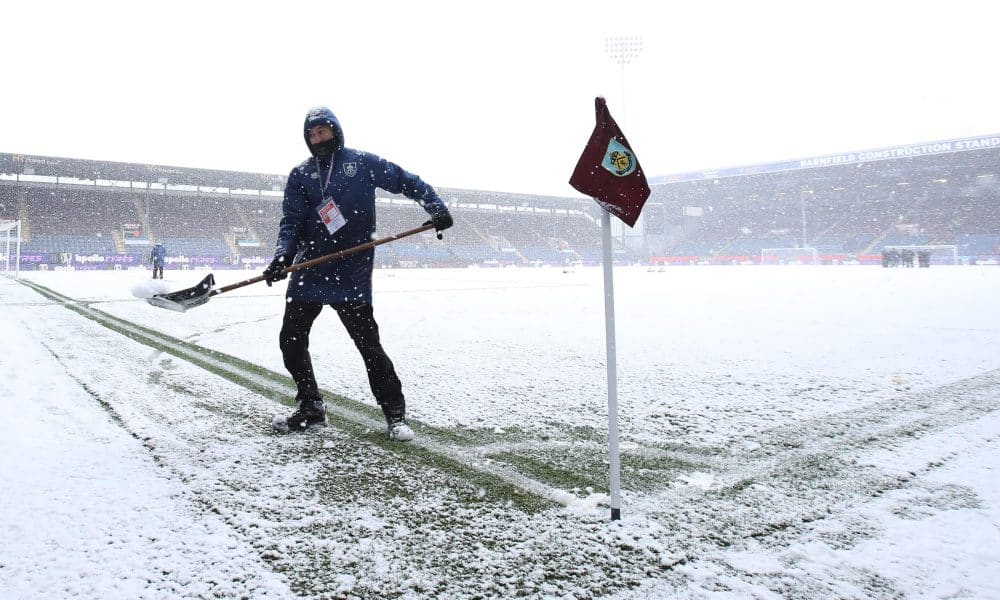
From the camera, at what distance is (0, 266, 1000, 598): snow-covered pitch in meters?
1.52

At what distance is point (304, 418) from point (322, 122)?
149cm

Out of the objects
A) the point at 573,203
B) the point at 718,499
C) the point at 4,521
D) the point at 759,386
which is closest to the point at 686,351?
the point at 759,386

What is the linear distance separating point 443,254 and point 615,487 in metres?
49.1

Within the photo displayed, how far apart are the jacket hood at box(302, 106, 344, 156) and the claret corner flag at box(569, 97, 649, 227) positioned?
4.61 ft

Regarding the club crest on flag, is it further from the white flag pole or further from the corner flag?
the white flag pole

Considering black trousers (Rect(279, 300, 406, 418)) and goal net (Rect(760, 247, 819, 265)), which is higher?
goal net (Rect(760, 247, 819, 265))

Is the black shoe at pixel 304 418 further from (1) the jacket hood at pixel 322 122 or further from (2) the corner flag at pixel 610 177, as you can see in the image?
(2) the corner flag at pixel 610 177

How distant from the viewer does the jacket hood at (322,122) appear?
9.07ft

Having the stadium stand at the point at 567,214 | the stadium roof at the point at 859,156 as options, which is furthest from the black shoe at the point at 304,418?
the stadium roof at the point at 859,156

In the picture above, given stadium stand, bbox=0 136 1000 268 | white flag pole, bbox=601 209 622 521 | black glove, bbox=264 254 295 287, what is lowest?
white flag pole, bbox=601 209 622 521

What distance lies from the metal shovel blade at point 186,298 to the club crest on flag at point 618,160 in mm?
2521

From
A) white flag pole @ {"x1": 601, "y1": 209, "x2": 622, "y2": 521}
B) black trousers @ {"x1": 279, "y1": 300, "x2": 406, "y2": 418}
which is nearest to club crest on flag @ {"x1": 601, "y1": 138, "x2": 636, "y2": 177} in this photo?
white flag pole @ {"x1": 601, "y1": 209, "x2": 622, "y2": 521}

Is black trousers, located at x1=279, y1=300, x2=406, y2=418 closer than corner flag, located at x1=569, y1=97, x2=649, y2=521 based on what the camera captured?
No

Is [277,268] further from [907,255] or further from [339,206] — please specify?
[907,255]
